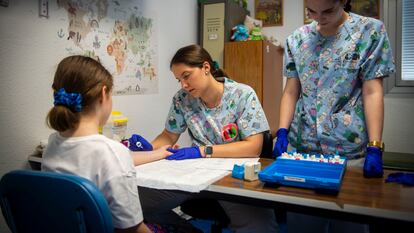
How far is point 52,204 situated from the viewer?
791mm

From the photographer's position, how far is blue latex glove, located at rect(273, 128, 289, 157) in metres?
1.40

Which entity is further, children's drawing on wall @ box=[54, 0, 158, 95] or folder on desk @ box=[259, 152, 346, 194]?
children's drawing on wall @ box=[54, 0, 158, 95]

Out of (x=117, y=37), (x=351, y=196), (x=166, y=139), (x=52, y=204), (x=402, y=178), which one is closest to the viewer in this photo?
(x=52, y=204)

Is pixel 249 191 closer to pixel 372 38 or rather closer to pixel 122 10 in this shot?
pixel 372 38

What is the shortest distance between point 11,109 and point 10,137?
0.12 meters

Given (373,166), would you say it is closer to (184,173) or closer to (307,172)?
(307,172)

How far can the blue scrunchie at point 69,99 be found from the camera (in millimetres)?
875

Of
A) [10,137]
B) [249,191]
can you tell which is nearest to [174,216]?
[249,191]

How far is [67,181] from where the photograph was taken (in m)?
0.75

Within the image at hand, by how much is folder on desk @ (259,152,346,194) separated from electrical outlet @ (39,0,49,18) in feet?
4.23

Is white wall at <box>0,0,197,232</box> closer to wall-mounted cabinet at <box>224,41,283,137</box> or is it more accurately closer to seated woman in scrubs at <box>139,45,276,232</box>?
seated woman in scrubs at <box>139,45,276,232</box>

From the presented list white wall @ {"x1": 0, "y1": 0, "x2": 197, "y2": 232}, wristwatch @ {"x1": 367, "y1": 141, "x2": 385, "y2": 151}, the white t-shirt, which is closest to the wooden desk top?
wristwatch @ {"x1": 367, "y1": 141, "x2": 385, "y2": 151}

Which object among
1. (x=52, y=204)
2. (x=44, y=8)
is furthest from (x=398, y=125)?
(x=52, y=204)

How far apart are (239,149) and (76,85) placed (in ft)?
2.57
